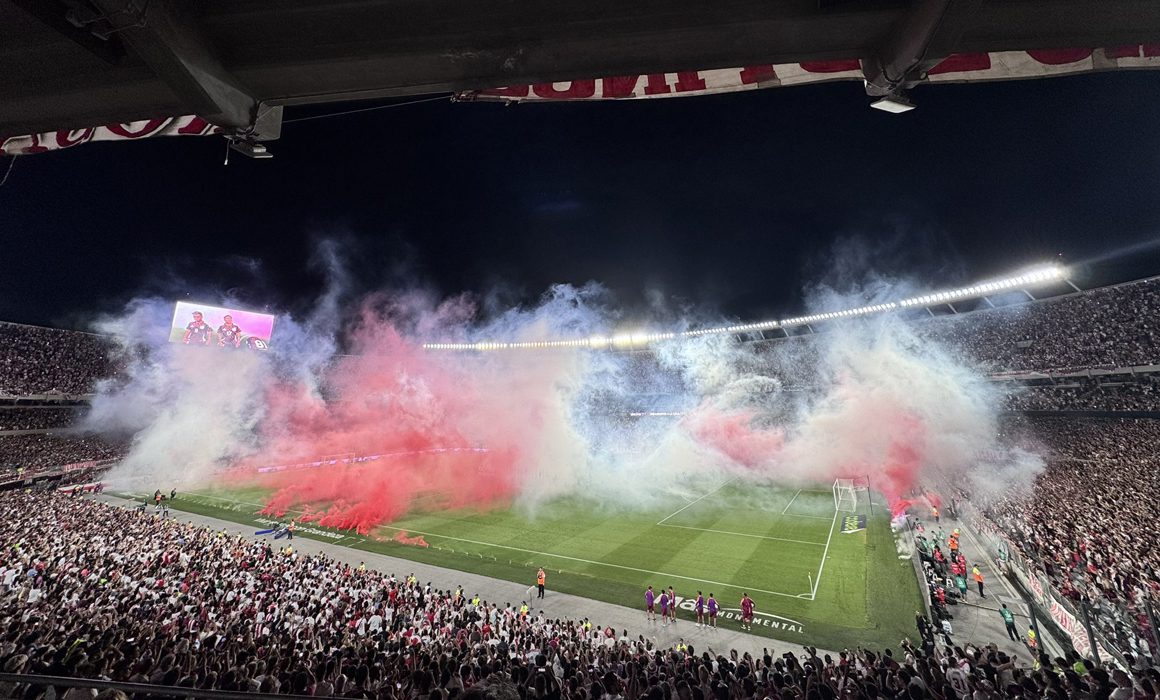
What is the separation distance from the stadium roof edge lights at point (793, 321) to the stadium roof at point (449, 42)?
40800 mm

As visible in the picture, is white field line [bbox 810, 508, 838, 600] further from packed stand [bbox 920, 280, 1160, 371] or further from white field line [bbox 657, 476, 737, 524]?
packed stand [bbox 920, 280, 1160, 371]

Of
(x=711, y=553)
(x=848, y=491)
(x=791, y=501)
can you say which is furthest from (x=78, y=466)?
(x=848, y=491)

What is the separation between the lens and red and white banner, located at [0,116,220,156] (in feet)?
14.1

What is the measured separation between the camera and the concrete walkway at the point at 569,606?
47.9ft

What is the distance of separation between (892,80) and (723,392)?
4728 centimetres

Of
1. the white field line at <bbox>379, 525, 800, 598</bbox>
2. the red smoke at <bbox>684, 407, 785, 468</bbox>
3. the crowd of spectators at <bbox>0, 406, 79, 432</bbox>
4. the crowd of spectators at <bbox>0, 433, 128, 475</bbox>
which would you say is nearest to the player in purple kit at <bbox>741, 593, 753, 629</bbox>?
the white field line at <bbox>379, 525, 800, 598</bbox>

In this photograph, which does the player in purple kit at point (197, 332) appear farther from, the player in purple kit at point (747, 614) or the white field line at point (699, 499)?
the player in purple kit at point (747, 614)

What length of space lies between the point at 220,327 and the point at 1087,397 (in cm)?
7332

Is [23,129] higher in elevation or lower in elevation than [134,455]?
higher

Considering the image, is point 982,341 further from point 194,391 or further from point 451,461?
point 194,391

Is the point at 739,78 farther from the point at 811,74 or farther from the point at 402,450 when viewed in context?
the point at 402,450

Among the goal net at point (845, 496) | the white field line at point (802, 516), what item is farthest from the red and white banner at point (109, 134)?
the goal net at point (845, 496)

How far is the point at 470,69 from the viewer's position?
128 inches

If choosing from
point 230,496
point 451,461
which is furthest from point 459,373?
point 230,496
